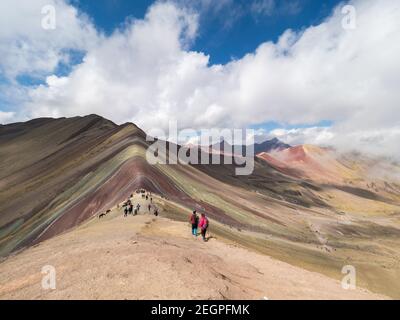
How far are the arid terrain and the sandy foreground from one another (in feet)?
0.21

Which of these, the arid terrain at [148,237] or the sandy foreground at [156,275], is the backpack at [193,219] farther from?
the sandy foreground at [156,275]

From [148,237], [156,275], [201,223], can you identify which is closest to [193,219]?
[201,223]

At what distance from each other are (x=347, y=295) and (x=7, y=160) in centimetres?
11576

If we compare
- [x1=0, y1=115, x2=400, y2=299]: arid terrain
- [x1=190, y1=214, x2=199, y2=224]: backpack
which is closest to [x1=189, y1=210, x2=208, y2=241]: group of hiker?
[x1=190, y1=214, x2=199, y2=224]: backpack

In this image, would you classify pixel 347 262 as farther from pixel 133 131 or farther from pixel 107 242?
pixel 133 131

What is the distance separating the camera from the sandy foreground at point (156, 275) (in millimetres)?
10852

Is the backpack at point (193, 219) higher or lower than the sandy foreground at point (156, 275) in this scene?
higher

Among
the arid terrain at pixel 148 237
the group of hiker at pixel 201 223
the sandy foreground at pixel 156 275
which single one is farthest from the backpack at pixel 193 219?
the sandy foreground at pixel 156 275

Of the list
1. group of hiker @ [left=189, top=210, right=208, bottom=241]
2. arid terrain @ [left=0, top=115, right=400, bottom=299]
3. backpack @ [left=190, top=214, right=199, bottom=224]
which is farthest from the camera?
backpack @ [left=190, top=214, right=199, bottom=224]

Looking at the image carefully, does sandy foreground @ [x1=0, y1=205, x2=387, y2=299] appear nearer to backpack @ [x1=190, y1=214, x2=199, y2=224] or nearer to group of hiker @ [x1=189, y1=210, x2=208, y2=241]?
group of hiker @ [x1=189, y1=210, x2=208, y2=241]

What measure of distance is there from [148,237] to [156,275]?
25.7 ft

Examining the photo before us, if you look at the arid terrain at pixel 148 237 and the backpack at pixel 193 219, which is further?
the backpack at pixel 193 219

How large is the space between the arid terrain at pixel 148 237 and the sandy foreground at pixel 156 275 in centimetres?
7

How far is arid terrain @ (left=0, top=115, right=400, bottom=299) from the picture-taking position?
12.3 meters
